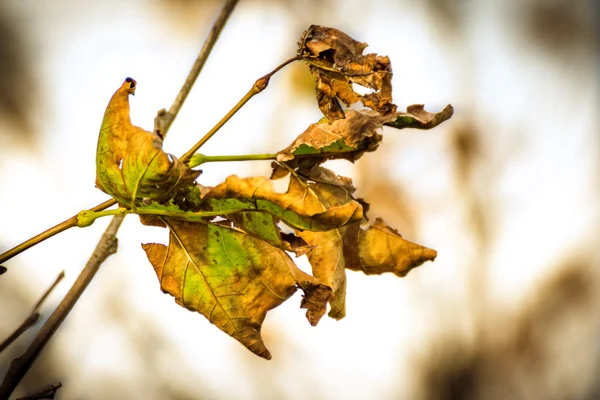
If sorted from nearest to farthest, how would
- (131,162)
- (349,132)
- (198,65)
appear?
(131,162) → (349,132) → (198,65)

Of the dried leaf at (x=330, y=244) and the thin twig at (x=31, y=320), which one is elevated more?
the dried leaf at (x=330, y=244)

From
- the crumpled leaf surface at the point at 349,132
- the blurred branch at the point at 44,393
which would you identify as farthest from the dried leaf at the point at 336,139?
the blurred branch at the point at 44,393

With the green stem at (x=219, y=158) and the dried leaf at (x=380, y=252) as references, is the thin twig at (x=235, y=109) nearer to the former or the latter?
the green stem at (x=219, y=158)

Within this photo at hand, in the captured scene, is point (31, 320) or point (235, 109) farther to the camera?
point (31, 320)

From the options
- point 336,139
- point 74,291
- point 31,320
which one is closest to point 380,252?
point 336,139

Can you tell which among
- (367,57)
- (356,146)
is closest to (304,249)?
(356,146)

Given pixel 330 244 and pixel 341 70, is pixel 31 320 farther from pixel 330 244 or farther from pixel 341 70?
pixel 341 70

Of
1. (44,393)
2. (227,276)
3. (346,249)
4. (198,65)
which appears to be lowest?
(44,393)
